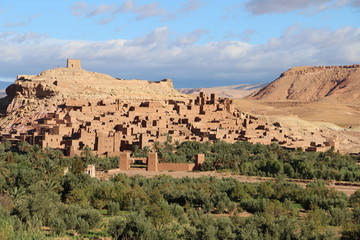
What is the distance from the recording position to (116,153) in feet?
133

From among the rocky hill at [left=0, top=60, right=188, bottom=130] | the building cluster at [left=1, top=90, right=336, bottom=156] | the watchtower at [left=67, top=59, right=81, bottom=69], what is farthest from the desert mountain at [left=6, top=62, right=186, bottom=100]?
the building cluster at [left=1, top=90, right=336, bottom=156]

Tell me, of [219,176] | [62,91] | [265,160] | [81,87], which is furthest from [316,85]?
[219,176]

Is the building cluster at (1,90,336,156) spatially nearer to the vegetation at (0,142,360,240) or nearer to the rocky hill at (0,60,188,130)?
the vegetation at (0,142,360,240)

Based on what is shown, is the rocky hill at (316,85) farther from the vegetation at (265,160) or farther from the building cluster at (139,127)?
the vegetation at (265,160)

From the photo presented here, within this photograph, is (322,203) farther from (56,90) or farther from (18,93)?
(18,93)

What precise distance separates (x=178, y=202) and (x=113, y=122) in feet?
71.2

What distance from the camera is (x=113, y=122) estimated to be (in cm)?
4681

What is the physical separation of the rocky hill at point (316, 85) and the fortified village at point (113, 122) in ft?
206

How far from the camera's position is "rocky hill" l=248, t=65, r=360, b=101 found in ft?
396

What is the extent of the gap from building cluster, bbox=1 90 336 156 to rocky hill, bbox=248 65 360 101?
6654 cm

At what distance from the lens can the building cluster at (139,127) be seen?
41312 mm

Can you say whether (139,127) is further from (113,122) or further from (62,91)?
(62,91)

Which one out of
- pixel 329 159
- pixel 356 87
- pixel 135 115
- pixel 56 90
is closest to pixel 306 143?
pixel 329 159

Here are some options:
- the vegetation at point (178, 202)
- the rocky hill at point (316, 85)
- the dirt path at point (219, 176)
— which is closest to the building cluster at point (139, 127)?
the vegetation at point (178, 202)
